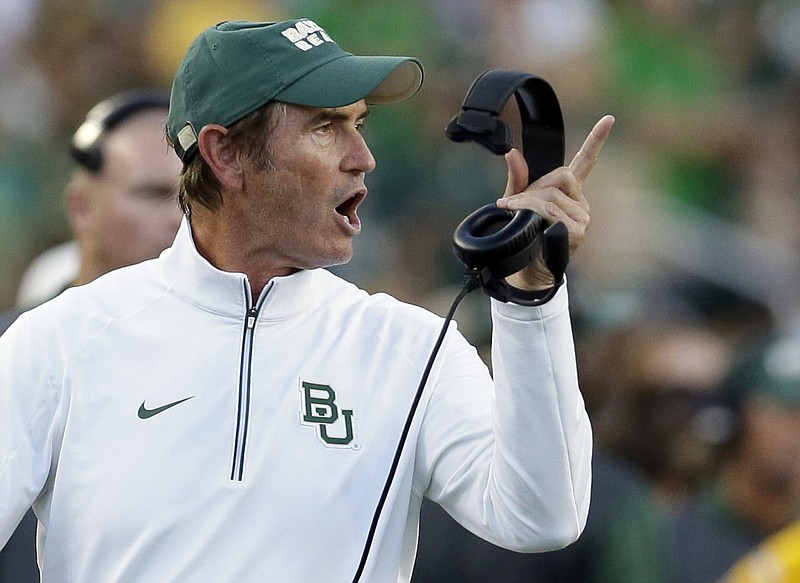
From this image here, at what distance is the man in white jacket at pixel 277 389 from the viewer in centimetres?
229

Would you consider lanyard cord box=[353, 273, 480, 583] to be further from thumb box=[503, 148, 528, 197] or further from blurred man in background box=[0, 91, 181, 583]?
blurred man in background box=[0, 91, 181, 583]

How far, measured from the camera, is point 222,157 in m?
2.66

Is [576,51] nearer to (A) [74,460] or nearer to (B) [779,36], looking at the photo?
(B) [779,36]

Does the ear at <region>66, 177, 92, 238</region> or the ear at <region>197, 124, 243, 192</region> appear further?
the ear at <region>66, 177, 92, 238</region>

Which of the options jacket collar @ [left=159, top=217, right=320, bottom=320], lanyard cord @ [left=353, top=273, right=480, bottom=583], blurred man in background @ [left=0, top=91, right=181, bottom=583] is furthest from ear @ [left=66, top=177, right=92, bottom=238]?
lanyard cord @ [left=353, top=273, right=480, bottom=583]

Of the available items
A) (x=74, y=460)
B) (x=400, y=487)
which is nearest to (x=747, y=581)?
(x=400, y=487)

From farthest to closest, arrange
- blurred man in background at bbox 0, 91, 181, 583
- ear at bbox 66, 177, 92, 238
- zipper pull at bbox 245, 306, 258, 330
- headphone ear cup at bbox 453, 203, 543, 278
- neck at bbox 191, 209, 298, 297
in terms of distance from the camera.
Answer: ear at bbox 66, 177, 92, 238
blurred man in background at bbox 0, 91, 181, 583
neck at bbox 191, 209, 298, 297
zipper pull at bbox 245, 306, 258, 330
headphone ear cup at bbox 453, 203, 543, 278

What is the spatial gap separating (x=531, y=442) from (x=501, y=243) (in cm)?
33

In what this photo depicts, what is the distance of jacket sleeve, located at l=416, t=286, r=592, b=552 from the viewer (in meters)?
2.24

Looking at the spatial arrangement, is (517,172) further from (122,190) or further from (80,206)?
(80,206)

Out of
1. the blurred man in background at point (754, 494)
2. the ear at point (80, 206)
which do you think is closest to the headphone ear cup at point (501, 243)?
the ear at point (80, 206)

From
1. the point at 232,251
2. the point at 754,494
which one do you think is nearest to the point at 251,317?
the point at 232,251

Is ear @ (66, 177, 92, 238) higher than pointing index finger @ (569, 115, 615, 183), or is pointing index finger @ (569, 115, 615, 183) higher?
pointing index finger @ (569, 115, 615, 183)

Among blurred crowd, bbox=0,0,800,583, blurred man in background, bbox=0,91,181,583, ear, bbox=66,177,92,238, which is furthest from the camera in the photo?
blurred crowd, bbox=0,0,800,583
